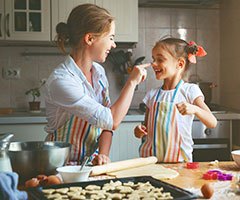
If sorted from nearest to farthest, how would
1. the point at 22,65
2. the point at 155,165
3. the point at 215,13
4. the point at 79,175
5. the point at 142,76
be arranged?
the point at 79,175 < the point at 155,165 < the point at 142,76 < the point at 22,65 < the point at 215,13

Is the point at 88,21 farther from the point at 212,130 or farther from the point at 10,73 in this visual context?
the point at 10,73

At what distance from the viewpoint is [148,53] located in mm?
3656

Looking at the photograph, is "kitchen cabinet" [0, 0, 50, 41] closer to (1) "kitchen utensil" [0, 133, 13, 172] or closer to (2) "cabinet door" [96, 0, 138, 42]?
(2) "cabinet door" [96, 0, 138, 42]

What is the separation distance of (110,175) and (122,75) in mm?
2191

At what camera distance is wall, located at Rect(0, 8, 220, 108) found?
11.4 ft

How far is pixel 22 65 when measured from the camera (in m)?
3.49

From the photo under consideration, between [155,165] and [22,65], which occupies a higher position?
[22,65]

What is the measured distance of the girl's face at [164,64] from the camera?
2057 millimetres

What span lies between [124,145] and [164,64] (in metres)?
1.17

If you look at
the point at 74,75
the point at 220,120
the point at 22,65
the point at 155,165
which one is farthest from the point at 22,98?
the point at 155,165

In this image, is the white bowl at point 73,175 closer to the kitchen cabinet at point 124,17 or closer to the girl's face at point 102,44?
the girl's face at point 102,44

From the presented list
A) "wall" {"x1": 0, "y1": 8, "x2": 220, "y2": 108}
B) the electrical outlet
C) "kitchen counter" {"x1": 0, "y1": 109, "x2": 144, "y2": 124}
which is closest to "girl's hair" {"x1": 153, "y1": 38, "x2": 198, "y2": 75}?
"kitchen counter" {"x1": 0, "y1": 109, "x2": 144, "y2": 124}

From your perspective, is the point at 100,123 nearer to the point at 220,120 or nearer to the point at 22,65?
the point at 220,120

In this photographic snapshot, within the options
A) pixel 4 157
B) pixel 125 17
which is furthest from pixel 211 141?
pixel 4 157
